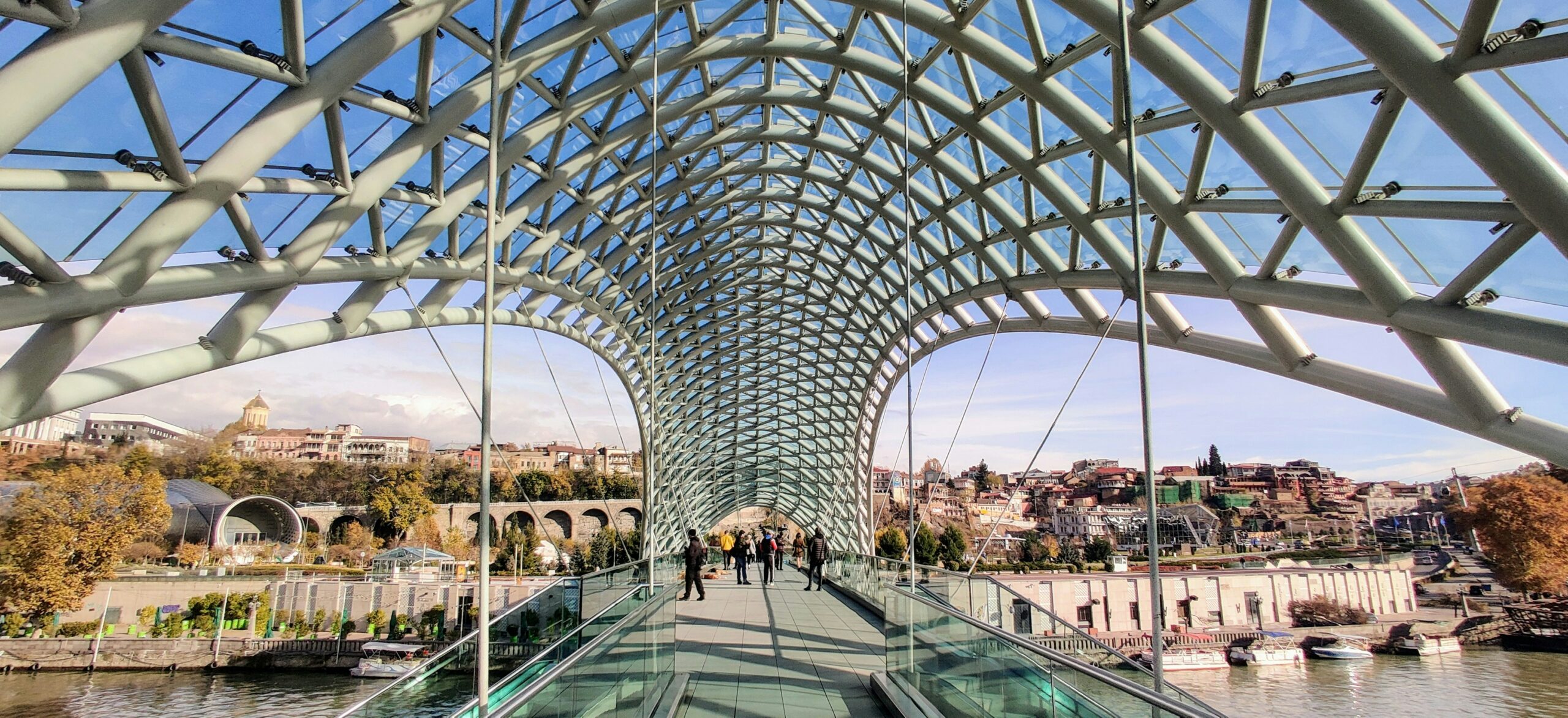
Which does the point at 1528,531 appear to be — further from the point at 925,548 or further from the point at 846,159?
the point at 846,159

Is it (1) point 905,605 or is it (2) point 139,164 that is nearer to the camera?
(2) point 139,164

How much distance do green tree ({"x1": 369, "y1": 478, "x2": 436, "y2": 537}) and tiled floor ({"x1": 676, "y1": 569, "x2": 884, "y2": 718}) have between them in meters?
70.0

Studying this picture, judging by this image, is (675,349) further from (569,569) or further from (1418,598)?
(1418,598)

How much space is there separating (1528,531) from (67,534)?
9357 cm

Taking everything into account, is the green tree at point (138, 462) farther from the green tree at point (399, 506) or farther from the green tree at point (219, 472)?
the green tree at point (399, 506)

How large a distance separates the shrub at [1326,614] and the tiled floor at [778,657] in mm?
52754

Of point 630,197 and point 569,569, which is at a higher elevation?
point 630,197

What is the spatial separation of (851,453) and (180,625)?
144ft

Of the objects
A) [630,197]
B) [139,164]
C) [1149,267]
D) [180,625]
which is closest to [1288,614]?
[1149,267]

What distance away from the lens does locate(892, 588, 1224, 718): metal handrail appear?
3604 millimetres

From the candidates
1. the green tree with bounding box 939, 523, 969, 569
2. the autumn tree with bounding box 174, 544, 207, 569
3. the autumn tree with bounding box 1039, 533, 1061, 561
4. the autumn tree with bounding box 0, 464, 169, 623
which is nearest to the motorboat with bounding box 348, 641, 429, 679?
the autumn tree with bounding box 0, 464, 169, 623

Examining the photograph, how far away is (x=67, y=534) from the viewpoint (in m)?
48.8

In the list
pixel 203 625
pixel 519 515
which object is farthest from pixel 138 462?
pixel 519 515

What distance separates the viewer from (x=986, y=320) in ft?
98.3
